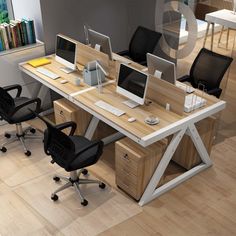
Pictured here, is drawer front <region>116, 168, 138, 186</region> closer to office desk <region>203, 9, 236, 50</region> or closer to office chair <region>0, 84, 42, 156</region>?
office chair <region>0, 84, 42, 156</region>

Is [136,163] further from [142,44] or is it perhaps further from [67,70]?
[142,44]

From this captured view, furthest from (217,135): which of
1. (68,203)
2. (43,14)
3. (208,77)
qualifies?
(43,14)

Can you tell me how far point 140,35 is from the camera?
551 cm

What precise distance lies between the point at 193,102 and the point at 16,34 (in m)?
2.53

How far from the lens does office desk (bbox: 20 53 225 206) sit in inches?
139

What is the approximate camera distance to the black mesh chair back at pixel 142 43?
536 cm

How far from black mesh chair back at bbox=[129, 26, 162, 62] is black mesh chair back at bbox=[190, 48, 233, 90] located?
0.82 m

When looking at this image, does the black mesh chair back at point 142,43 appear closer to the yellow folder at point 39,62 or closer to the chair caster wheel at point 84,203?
the yellow folder at point 39,62

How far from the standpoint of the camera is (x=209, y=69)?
15.2 ft

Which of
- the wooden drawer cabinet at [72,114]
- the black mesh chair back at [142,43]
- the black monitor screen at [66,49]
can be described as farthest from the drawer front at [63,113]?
the black mesh chair back at [142,43]

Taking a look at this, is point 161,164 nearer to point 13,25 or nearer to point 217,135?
point 217,135

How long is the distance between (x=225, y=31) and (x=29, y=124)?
10.7 ft

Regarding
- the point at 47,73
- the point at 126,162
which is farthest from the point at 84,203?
the point at 47,73

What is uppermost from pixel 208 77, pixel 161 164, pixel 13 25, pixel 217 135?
pixel 13 25
